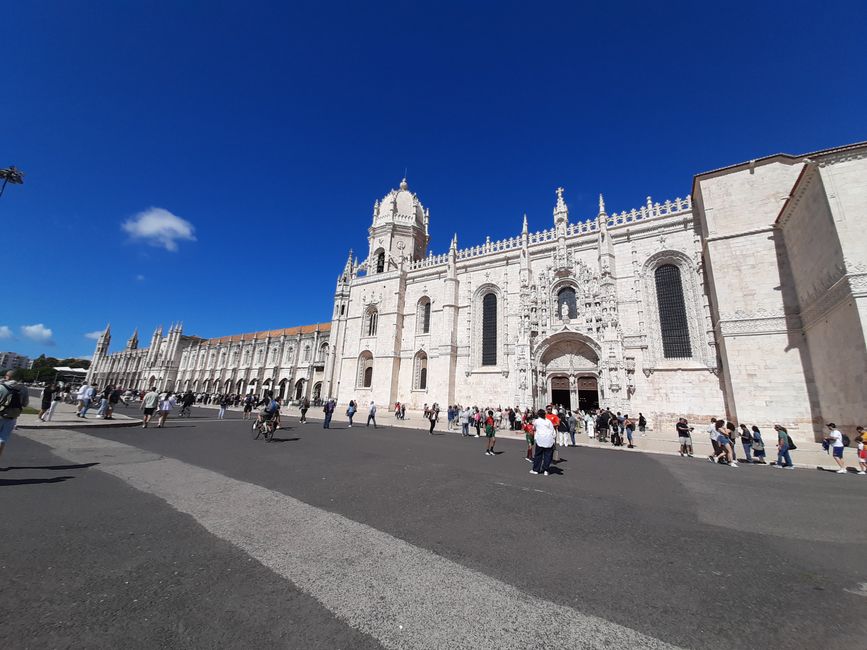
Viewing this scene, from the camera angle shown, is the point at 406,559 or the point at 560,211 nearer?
the point at 406,559

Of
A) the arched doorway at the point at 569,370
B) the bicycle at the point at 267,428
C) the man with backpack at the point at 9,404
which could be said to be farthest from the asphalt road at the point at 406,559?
the arched doorway at the point at 569,370

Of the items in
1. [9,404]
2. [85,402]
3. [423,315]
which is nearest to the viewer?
[9,404]

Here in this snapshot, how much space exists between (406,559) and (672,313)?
21513 millimetres

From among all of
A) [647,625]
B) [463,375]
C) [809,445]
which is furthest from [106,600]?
[463,375]

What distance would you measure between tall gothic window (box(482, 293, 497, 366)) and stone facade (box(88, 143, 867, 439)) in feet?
0.36

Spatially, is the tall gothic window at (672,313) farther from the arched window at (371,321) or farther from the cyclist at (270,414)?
the arched window at (371,321)

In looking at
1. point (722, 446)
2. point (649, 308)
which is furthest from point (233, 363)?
point (722, 446)

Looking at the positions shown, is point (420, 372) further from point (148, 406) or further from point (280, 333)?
point (280, 333)

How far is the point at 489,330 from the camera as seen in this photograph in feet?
84.1

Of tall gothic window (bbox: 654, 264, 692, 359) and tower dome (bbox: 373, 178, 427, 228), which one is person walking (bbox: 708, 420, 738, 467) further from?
tower dome (bbox: 373, 178, 427, 228)

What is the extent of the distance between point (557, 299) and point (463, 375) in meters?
8.61

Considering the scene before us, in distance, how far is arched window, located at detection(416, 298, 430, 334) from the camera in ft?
94.1

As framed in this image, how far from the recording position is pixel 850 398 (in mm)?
11414

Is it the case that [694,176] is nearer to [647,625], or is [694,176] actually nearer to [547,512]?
[547,512]
